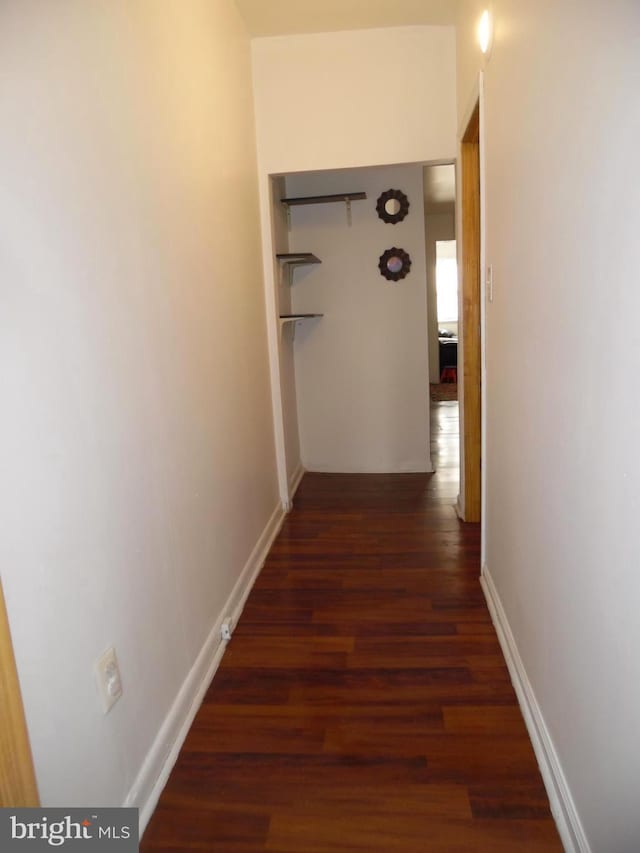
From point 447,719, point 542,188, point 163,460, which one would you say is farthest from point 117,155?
point 447,719

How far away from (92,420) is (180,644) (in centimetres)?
83

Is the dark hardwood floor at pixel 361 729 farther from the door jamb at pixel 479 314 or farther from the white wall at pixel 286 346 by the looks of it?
the white wall at pixel 286 346

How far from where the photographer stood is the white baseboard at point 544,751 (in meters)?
1.22

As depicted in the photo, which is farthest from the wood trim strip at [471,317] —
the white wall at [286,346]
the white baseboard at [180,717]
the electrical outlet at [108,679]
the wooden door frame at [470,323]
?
Result: the electrical outlet at [108,679]

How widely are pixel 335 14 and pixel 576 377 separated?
2.55 meters

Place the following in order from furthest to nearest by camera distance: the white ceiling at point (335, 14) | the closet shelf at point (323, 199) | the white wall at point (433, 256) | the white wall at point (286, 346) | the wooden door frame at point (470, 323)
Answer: the white wall at point (433, 256) → the closet shelf at point (323, 199) → the white wall at point (286, 346) → the wooden door frame at point (470, 323) → the white ceiling at point (335, 14)

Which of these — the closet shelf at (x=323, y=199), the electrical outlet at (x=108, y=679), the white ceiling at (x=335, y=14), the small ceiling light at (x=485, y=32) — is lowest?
the electrical outlet at (x=108, y=679)

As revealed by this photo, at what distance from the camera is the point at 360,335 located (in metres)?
4.11

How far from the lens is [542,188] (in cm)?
138

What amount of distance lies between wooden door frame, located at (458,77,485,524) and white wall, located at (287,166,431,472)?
3.16ft

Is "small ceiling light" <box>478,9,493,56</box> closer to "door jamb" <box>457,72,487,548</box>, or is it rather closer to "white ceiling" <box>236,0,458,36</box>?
"door jamb" <box>457,72,487,548</box>

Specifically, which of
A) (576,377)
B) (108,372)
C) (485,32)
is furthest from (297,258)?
(576,377)

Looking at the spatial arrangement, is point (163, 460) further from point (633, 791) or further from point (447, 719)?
point (633, 791)

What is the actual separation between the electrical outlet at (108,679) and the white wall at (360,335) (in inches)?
119
